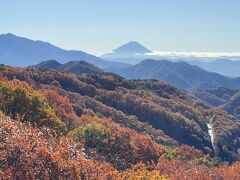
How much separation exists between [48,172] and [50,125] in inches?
2142

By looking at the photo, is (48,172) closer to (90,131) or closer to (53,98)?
(90,131)

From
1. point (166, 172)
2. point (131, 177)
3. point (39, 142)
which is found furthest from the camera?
point (166, 172)

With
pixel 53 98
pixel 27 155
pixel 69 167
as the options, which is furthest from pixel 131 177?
pixel 53 98

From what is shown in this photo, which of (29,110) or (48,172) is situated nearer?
(48,172)

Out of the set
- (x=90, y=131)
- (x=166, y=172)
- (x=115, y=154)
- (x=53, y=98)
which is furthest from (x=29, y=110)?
(x=53, y=98)

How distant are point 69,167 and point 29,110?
53.0 metres

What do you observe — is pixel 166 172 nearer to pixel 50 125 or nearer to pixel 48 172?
pixel 50 125

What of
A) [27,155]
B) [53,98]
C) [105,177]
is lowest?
[53,98]

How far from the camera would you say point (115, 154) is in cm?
9075

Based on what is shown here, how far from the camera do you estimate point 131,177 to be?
48594 millimetres

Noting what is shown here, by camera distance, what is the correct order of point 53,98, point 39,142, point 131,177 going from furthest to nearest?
1. point 53,98
2. point 131,177
3. point 39,142

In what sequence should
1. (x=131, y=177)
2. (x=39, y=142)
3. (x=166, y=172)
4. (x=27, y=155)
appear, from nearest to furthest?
(x=27, y=155), (x=39, y=142), (x=131, y=177), (x=166, y=172)

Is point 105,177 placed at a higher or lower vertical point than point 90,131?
higher

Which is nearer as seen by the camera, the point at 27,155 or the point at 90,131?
the point at 27,155
